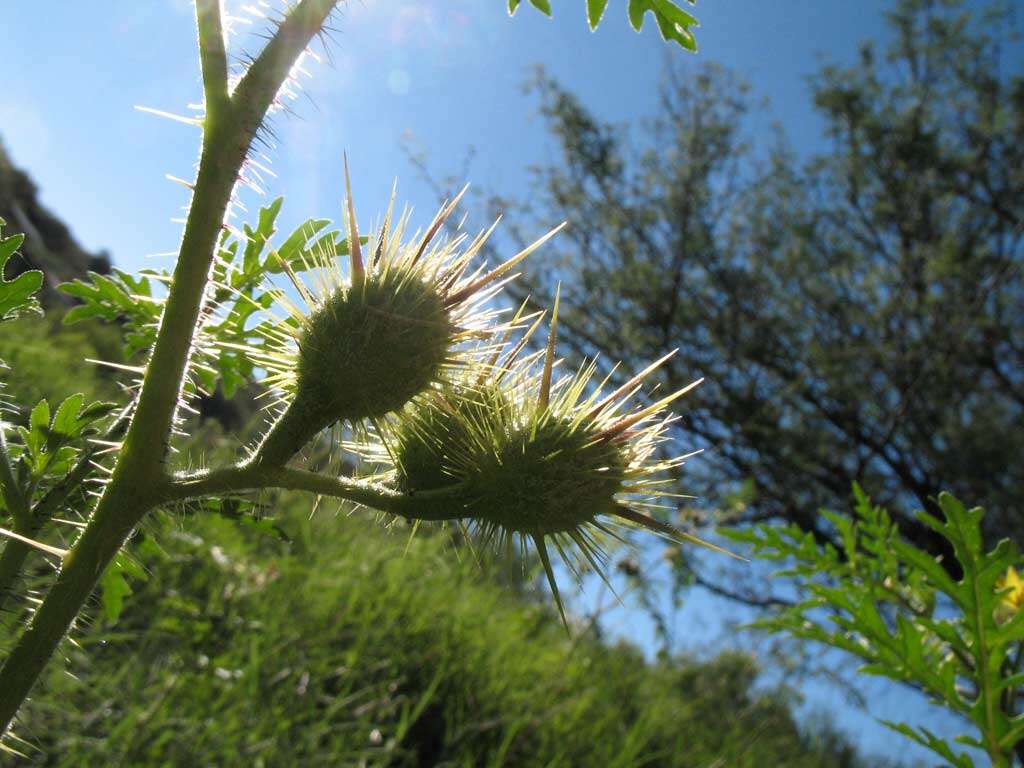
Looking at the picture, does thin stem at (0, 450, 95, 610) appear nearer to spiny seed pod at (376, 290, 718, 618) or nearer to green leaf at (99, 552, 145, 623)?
green leaf at (99, 552, 145, 623)

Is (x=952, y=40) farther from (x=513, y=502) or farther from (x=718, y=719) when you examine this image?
(x=513, y=502)

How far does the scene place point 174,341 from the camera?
1.06 meters

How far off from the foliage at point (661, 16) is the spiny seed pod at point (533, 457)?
513 millimetres

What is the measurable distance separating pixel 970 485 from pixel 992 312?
2.02m

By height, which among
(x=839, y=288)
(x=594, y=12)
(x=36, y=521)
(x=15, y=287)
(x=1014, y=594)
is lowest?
(x=36, y=521)

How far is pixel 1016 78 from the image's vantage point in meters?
8.89

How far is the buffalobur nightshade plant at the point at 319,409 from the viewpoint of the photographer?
3.52 ft

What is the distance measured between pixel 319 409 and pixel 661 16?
0.92m

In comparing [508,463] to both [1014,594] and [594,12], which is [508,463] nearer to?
[594,12]

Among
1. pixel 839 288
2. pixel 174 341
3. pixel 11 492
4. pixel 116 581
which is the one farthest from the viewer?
pixel 839 288

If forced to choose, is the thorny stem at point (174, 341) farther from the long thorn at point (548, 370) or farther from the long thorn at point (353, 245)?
the long thorn at point (548, 370)

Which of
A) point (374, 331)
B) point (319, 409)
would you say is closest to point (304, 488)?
point (319, 409)

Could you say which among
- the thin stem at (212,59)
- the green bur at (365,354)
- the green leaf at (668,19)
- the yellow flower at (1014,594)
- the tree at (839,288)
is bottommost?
the green bur at (365,354)

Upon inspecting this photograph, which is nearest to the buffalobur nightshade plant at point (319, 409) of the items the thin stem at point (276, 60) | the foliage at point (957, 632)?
the thin stem at point (276, 60)
